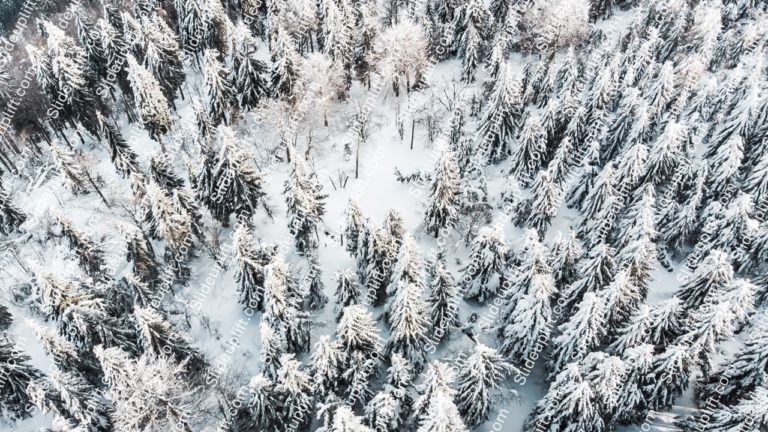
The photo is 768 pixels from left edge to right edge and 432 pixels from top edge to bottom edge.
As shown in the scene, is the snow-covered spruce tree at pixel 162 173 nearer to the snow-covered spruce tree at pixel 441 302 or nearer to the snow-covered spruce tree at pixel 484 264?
the snow-covered spruce tree at pixel 441 302

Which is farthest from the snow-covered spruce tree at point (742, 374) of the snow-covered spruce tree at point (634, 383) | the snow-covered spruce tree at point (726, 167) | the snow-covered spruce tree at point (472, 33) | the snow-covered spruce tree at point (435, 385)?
the snow-covered spruce tree at point (472, 33)

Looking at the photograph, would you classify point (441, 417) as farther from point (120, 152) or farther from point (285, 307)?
point (120, 152)

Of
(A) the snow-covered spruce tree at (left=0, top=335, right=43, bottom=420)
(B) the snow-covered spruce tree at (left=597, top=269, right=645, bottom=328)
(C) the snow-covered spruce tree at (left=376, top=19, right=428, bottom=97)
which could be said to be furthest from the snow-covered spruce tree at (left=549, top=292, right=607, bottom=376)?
(A) the snow-covered spruce tree at (left=0, top=335, right=43, bottom=420)

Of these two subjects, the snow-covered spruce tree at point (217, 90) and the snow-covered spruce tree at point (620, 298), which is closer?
the snow-covered spruce tree at point (620, 298)

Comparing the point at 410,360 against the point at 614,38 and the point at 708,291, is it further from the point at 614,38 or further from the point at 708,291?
the point at 614,38

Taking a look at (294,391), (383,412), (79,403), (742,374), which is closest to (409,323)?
(383,412)

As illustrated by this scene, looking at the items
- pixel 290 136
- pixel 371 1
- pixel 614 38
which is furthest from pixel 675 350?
pixel 371 1
